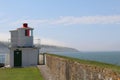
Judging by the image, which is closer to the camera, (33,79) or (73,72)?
(73,72)

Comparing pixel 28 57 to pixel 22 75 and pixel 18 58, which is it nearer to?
pixel 18 58

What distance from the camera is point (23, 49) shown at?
3391 cm

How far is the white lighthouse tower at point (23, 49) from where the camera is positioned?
3403 centimetres

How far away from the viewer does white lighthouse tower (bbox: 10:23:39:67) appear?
34.0 m

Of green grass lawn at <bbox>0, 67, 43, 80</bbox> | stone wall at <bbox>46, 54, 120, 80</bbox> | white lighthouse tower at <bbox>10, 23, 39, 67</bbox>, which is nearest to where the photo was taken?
stone wall at <bbox>46, 54, 120, 80</bbox>

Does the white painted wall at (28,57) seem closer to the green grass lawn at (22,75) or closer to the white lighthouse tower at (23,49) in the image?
the white lighthouse tower at (23,49)

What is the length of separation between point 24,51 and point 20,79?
13459 mm

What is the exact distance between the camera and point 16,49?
111 feet

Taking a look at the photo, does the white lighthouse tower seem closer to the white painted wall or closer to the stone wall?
the white painted wall

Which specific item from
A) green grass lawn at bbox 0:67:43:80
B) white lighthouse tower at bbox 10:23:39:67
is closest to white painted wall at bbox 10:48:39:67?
white lighthouse tower at bbox 10:23:39:67

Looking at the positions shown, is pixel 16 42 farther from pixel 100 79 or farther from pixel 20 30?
pixel 100 79

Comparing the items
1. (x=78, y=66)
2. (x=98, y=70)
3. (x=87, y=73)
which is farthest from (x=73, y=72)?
(x=98, y=70)

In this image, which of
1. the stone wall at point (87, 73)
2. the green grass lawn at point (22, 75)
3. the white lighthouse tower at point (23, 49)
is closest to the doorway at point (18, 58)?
the white lighthouse tower at point (23, 49)

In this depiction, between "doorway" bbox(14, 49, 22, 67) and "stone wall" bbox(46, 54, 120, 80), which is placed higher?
"stone wall" bbox(46, 54, 120, 80)
